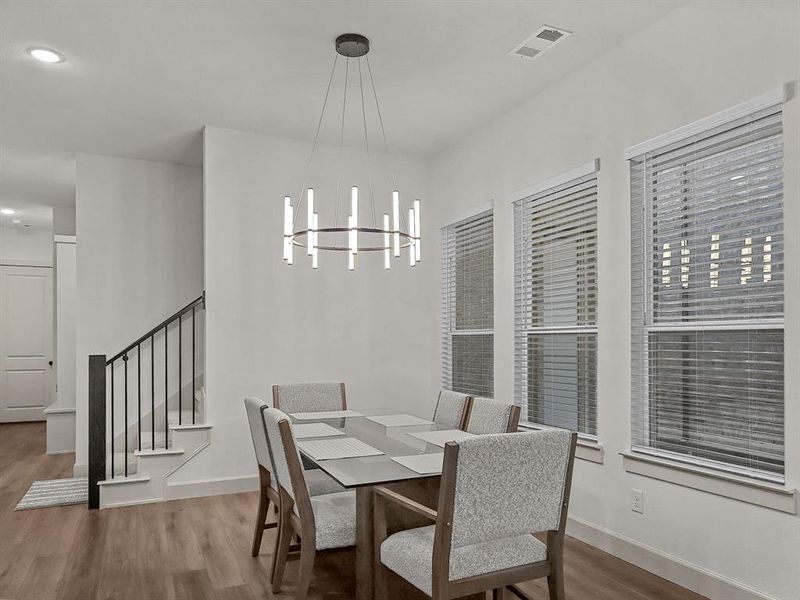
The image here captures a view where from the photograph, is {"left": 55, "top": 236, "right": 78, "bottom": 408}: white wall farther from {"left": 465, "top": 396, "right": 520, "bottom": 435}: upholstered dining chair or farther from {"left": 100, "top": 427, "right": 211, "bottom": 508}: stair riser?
{"left": 465, "top": 396, "right": 520, "bottom": 435}: upholstered dining chair

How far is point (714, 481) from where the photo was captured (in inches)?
107

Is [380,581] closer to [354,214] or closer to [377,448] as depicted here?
[377,448]

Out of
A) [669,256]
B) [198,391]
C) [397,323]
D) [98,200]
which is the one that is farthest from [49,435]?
[669,256]

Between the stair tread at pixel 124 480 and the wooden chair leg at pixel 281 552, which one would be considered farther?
the stair tread at pixel 124 480

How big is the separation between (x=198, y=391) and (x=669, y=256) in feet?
13.8

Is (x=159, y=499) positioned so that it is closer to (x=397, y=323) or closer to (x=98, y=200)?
(x=397, y=323)

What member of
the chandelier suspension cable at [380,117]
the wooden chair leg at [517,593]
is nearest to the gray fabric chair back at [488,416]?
the wooden chair leg at [517,593]

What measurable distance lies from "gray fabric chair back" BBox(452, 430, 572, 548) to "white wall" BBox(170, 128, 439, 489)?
10.6 feet

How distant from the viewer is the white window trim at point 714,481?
2.44 meters

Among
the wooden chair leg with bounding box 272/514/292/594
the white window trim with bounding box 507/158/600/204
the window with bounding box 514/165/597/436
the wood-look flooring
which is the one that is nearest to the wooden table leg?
the wood-look flooring

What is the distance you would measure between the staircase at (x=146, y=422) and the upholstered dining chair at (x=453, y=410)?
6.60 ft

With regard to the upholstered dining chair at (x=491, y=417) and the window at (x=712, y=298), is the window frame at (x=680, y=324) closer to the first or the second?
the window at (x=712, y=298)

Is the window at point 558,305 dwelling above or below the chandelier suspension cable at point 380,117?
below

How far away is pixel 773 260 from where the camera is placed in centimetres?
255
